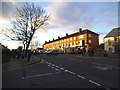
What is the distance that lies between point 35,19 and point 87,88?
86.8 feet

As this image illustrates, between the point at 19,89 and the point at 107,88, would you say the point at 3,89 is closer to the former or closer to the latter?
the point at 19,89

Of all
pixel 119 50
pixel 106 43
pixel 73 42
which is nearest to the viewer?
pixel 119 50

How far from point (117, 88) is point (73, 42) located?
78.7 metres

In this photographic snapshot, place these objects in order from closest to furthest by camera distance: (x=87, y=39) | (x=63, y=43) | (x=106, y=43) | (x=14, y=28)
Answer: (x=14, y=28)
(x=106, y=43)
(x=87, y=39)
(x=63, y=43)

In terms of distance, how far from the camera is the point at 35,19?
30875mm

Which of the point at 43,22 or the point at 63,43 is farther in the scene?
the point at 63,43

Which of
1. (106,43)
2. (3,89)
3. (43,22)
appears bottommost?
(3,89)

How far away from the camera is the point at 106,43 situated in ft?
191

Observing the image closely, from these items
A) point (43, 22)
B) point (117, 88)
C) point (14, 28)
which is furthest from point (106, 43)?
point (117, 88)

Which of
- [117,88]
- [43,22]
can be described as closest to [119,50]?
[43,22]

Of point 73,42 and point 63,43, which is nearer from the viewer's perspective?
point 73,42

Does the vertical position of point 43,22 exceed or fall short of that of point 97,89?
it exceeds it

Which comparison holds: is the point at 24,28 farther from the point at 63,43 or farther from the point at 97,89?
the point at 63,43

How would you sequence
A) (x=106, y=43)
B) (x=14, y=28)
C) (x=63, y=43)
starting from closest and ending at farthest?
(x=14, y=28)
(x=106, y=43)
(x=63, y=43)
